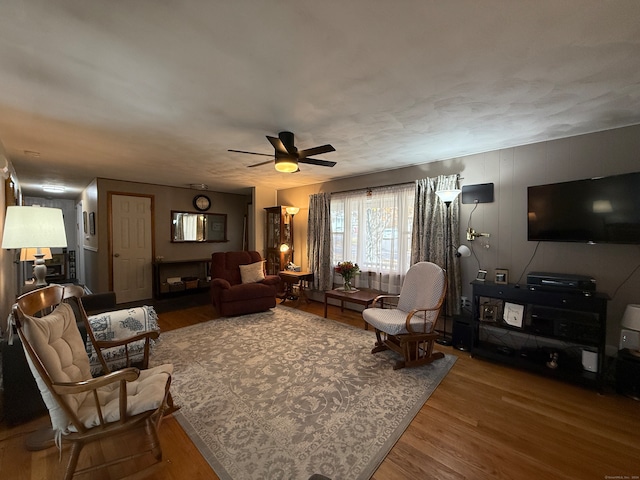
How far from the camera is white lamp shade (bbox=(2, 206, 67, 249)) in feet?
6.91

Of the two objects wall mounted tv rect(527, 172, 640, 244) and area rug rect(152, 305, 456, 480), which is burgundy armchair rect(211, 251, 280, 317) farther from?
wall mounted tv rect(527, 172, 640, 244)

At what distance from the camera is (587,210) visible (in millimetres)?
2498

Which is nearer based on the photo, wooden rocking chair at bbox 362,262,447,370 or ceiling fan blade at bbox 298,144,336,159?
ceiling fan blade at bbox 298,144,336,159

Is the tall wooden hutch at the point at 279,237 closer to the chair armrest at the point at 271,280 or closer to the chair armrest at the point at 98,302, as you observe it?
the chair armrest at the point at 271,280

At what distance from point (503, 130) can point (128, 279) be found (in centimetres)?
666

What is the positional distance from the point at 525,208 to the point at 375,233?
2.02m

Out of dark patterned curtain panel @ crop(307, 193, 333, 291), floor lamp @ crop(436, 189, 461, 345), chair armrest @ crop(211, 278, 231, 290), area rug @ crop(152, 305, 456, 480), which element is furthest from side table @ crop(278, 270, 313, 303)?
floor lamp @ crop(436, 189, 461, 345)

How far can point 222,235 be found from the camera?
665 centimetres

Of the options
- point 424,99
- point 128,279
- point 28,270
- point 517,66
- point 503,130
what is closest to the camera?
point 517,66

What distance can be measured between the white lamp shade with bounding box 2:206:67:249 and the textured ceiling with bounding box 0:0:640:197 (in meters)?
0.87

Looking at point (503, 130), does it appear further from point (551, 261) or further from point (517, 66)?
point (551, 261)

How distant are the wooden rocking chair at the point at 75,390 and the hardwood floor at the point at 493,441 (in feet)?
0.86

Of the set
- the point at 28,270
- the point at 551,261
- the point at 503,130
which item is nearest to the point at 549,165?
the point at 503,130

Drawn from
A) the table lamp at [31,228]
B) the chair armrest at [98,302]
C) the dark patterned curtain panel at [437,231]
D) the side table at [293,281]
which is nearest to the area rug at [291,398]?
the chair armrest at [98,302]
